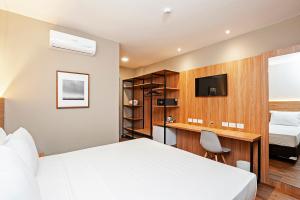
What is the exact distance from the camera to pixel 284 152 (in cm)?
251

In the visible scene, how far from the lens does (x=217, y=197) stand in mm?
1009

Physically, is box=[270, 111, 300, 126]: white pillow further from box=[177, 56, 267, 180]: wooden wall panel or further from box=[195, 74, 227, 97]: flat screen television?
box=[195, 74, 227, 97]: flat screen television

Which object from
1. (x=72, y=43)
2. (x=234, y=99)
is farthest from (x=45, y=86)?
(x=234, y=99)

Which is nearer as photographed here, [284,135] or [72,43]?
[72,43]

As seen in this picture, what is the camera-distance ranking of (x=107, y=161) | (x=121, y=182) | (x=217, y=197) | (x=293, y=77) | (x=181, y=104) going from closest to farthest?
(x=217, y=197), (x=121, y=182), (x=107, y=161), (x=293, y=77), (x=181, y=104)

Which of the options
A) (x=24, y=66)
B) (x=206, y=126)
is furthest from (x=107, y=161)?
(x=206, y=126)

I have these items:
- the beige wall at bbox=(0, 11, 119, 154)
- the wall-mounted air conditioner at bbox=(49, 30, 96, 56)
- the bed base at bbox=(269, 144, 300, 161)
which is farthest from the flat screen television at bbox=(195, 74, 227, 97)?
the wall-mounted air conditioner at bbox=(49, 30, 96, 56)

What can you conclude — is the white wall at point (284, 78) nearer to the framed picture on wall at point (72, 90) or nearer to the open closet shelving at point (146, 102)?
the open closet shelving at point (146, 102)

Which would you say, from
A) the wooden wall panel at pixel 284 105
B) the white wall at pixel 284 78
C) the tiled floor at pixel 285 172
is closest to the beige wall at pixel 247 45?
the white wall at pixel 284 78

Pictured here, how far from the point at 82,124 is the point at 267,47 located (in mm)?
3454

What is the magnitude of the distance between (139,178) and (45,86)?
6.83ft

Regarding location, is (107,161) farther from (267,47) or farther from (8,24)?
(267,47)

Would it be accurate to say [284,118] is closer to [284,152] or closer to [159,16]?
[284,152]

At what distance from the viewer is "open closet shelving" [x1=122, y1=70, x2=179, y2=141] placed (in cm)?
399
